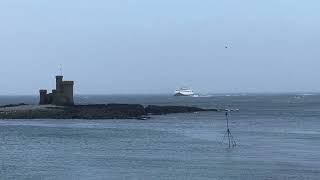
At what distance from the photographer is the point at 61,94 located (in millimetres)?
102875

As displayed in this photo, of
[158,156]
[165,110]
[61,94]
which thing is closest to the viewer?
[158,156]

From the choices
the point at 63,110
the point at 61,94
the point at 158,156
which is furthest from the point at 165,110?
the point at 158,156

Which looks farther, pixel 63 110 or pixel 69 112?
pixel 63 110

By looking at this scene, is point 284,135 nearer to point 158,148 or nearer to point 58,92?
point 158,148

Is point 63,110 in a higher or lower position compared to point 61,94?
lower

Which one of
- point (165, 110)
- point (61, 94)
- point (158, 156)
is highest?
point (61, 94)

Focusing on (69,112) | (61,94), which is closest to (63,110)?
(69,112)

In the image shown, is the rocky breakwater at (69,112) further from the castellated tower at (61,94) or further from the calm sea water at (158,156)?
the calm sea water at (158,156)

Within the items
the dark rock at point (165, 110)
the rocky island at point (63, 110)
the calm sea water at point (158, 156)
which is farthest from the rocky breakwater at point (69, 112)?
the calm sea water at point (158, 156)

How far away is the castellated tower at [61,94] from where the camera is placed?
10090 cm

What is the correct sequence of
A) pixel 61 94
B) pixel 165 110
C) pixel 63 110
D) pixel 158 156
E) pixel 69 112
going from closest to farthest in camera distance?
1. pixel 158 156
2. pixel 69 112
3. pixel 63 110
4. pixel 61 94
5. pixel 165 110

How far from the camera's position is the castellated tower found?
100900 mm

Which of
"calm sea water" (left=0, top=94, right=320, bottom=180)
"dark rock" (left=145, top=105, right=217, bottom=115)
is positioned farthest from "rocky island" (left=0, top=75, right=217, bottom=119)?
"calm sea water" (left=0, top=94, right=320, bottom=180)

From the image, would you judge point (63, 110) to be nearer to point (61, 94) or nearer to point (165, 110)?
point (61, 94)
